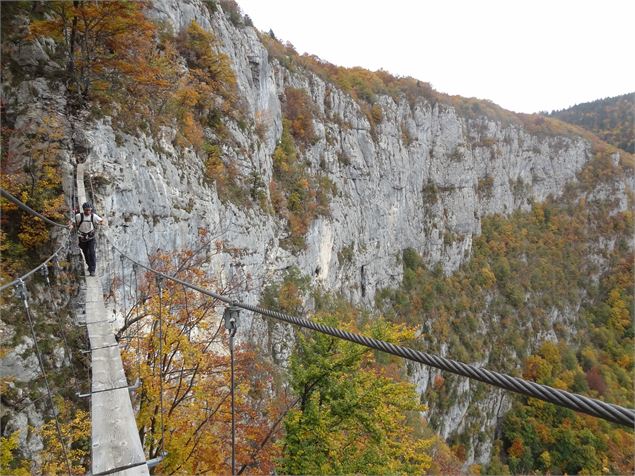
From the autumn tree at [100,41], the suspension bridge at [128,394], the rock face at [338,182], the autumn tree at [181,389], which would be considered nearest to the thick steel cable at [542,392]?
the suspension bridge at [128,394]

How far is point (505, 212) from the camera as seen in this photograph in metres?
62.2

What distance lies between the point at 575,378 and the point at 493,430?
639 inches

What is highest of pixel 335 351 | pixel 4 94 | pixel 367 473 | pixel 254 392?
pixel 4 94

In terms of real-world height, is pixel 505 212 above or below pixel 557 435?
above

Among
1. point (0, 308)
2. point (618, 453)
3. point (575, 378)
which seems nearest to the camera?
point (0, 308)

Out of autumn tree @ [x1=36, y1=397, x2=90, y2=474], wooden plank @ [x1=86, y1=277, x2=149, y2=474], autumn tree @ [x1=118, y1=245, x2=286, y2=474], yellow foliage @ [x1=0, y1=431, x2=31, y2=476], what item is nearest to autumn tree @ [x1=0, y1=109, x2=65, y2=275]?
autumn tree @ [x1=118, y1=245, x2=286, y2=474]

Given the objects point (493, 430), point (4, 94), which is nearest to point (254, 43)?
point (4, 94)

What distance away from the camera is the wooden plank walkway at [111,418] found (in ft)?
8.37

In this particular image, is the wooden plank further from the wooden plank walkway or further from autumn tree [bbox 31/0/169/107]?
autumn tree [bbox 31/0/169/107]

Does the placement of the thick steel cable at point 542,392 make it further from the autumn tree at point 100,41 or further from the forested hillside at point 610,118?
the forested hillside at point 610,118

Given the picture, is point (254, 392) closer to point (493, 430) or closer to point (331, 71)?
point (331, 71)

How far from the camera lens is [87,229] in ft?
22.8

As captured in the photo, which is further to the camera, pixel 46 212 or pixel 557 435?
pixel 557 435

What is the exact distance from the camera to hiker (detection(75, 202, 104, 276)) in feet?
22.5
